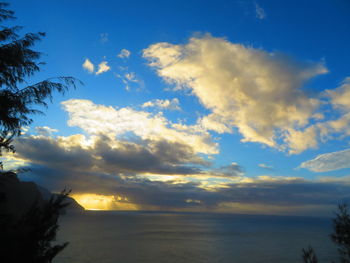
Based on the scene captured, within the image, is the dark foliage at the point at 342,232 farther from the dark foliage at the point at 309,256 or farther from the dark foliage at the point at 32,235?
the dark foliage at the point at 32,235

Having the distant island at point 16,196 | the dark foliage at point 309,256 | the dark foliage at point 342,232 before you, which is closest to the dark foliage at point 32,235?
the distant island at point 16,196

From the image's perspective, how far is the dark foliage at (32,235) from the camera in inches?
204

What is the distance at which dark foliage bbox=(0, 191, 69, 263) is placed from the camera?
517 centimetres

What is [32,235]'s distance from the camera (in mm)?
5492

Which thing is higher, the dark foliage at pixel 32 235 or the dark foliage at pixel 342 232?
the dark foliage at pixel 32 235

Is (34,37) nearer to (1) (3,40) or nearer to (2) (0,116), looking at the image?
(1) (3,40)

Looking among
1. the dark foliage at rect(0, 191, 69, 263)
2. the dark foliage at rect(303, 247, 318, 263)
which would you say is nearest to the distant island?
the dark foliage at rect(0, 191, 69, 263)

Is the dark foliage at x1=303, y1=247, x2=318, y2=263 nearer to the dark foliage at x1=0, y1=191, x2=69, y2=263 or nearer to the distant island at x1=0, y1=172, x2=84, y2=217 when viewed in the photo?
the distant island at x1=0, y1=172, x2=84, y2=217

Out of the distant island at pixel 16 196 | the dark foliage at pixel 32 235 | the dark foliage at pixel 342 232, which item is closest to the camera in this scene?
the dark foliage at pixel 32 235

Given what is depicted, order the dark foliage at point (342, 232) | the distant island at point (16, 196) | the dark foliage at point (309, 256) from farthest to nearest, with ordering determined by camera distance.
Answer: the dark foliage at point (342, 232)
the dark foliage at point (309, 256)
the distant island at point (16, 196)

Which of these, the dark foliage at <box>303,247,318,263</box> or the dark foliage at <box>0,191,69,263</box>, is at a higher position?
the dark foliage at <box>0,191,69,263</box>

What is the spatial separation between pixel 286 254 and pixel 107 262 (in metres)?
54.5

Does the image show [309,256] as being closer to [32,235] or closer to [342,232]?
[342,232]

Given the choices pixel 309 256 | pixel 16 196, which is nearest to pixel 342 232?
pixel 309 256
